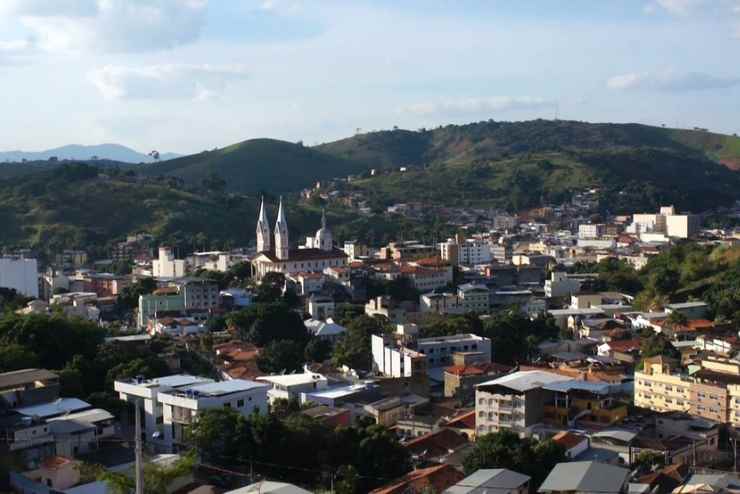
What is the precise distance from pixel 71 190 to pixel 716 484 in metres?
57.8

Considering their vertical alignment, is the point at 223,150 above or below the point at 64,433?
above

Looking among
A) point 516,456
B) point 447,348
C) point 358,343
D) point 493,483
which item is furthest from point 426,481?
point 358,343

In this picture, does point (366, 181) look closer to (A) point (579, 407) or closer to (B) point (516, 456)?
(A) point (579, 407)

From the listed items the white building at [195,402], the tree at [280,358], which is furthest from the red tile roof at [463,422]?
the tree at [280,358]

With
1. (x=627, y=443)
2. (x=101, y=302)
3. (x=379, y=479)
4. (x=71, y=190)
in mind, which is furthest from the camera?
(x=71, y=190)

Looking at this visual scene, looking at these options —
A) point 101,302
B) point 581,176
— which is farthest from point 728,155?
point 101,302

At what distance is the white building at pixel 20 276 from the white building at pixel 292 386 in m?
21.4

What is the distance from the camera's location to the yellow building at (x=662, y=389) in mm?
20578

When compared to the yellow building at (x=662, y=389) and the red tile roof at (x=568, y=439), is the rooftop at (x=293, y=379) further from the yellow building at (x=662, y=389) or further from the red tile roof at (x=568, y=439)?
the yellow building at (x=662, y=389)

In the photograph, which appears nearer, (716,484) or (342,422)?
(716,484)

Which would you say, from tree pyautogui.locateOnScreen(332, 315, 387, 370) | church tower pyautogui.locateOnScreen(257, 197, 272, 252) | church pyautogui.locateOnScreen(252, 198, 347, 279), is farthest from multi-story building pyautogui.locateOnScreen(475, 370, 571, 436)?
church tower pyautogui.locateOnScreen(257, 197, 272, 252)

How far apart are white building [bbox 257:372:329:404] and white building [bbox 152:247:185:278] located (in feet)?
81.5

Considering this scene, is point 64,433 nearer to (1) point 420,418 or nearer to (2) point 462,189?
(1) point 420,418

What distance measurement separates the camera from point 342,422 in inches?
747
